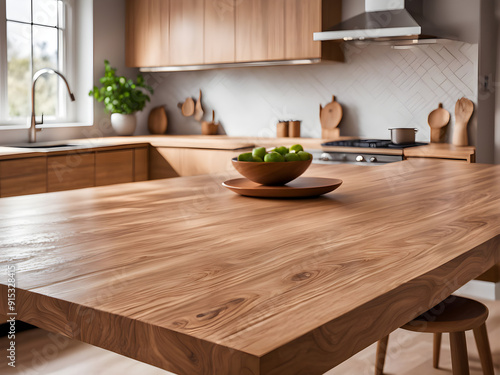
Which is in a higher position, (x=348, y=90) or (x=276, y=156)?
(x=348, y=90)

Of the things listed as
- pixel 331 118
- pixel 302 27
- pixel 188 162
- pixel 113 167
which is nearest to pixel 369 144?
pixel 331 118

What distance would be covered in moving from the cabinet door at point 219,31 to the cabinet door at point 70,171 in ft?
4.30

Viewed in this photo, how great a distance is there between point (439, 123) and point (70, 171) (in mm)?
2574

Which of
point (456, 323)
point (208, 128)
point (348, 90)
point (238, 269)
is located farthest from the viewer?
point (208, 128)

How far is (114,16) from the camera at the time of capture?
17.6 feet

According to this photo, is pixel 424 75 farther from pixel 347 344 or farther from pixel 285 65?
pixel 347 344

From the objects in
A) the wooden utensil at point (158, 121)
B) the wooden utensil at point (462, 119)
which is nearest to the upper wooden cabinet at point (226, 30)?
the wooden utensil at point (158, 121)

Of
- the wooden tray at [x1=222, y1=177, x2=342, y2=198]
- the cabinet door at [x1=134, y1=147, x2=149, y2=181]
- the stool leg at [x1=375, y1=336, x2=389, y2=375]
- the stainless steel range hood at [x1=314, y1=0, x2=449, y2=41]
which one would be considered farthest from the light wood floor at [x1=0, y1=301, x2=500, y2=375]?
the stainless steel range hood at [x1=314, y1=0, x2=449, y2=41]

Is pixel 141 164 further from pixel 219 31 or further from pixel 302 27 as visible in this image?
pixel 302 27

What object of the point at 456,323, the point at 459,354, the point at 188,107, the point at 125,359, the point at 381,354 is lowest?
the point at 125,359

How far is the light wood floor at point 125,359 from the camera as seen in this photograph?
2740 mm

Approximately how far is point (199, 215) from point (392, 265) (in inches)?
25.1

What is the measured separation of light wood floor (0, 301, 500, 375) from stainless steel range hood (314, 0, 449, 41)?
6.40ft

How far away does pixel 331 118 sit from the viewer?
16.0 ft
